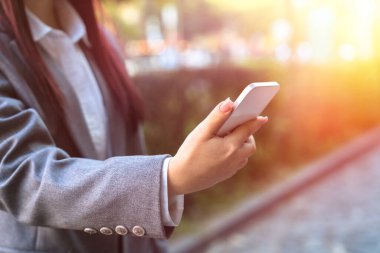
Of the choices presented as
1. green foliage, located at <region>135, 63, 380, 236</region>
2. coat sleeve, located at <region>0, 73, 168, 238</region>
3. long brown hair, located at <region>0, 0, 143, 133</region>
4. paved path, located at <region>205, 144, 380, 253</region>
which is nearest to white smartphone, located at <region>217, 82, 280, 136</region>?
coat sleeve, located at <region>0, 73, 168, 238</region>

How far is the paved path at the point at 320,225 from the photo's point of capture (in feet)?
14.8

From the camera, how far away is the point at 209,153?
93cm

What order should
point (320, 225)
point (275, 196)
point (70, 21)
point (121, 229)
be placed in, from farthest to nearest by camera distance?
point (275, 196) → point (320, 225) → point (70, 21) → point (121, 229)

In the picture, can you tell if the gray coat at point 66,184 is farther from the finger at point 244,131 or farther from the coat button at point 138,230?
the finger at point 244,131

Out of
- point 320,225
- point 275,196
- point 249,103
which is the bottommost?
point 275,196

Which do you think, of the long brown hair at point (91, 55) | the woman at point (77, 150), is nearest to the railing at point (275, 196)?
the long brown hair at point (91, 55)

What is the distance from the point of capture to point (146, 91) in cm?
491

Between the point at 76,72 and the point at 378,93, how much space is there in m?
9.42

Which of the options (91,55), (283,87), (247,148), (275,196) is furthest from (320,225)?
(247,148)

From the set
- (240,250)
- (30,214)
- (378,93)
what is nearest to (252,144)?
(30,214)

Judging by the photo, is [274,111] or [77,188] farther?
[274,111]

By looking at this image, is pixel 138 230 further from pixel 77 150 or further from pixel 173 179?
pixel 77 150

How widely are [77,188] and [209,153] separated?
0.78ft

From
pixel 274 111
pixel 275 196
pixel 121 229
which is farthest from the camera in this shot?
pixel 274 111
